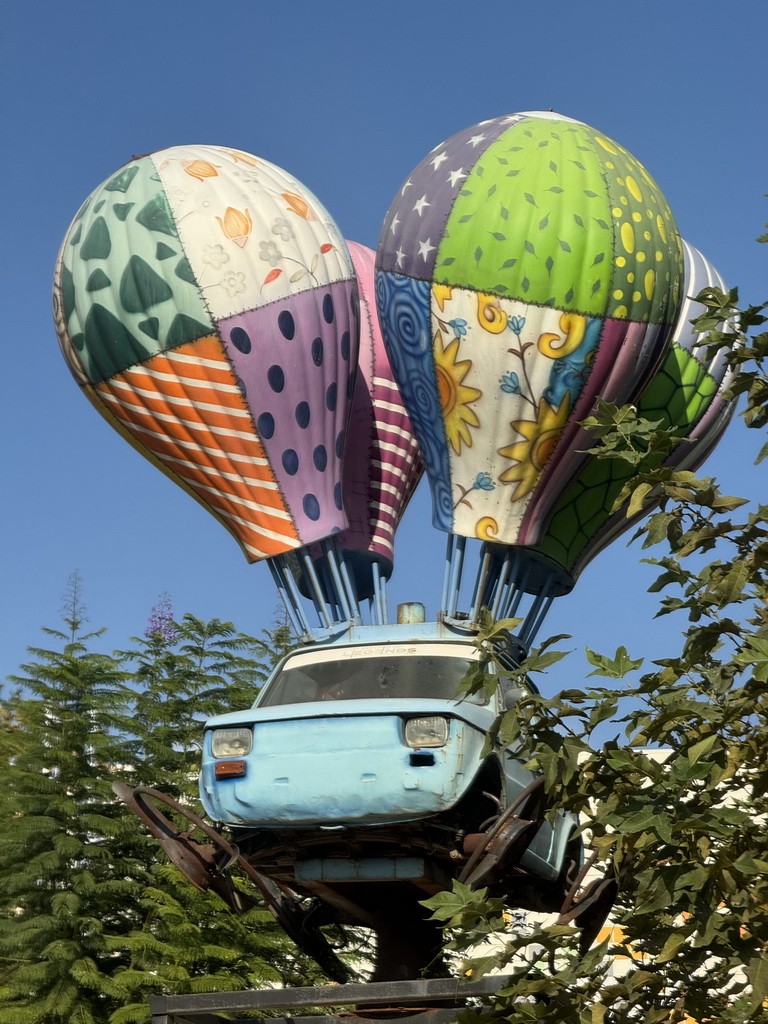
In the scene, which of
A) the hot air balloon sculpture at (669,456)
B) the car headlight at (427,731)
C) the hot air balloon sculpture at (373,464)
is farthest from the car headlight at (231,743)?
the hot air balloon sculpture at (669,456)

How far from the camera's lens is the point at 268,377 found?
11.1 m

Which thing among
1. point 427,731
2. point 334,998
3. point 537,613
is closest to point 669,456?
point 537,613

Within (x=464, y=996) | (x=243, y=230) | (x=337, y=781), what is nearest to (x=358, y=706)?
(x=337, y=781)

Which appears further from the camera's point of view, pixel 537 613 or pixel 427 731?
pixel 537 613

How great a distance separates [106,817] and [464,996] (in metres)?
8.57

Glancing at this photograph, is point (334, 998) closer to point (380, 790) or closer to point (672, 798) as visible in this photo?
point (380, 790)

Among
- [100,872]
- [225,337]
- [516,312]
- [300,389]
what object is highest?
[516,312]

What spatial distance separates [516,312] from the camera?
10.6 metres

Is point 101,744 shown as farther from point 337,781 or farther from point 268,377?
point 337,781

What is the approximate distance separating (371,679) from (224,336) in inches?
124

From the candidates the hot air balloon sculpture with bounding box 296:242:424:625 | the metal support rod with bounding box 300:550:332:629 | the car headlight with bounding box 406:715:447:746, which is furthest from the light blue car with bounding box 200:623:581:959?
the hot air balloon sculpture with bounding box 296:242:424:625

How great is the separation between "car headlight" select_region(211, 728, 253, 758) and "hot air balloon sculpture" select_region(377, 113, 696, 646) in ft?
8.60

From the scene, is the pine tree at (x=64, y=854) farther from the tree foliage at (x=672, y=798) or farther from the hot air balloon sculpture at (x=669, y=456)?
the tree foliage at (x=672, y=798)

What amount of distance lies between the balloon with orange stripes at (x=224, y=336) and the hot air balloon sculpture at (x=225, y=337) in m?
0.01
